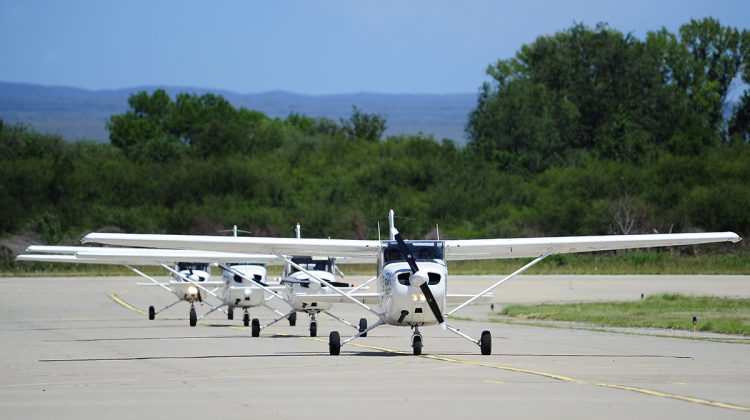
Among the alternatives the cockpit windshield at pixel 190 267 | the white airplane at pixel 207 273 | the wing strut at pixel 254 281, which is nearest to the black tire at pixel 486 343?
the wing strut at pixel 254 281

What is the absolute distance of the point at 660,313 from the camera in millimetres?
28281

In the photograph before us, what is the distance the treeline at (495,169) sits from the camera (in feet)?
229

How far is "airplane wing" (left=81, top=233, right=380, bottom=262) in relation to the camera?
18453 mm

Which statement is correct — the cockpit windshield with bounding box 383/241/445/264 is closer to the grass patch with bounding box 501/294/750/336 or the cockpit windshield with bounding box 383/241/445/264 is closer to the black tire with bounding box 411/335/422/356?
the black tire with bounding box 411/335/422/356

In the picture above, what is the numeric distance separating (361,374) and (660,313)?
1503 centimetres

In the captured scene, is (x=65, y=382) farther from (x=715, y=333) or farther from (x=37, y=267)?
(x=37, y=267)

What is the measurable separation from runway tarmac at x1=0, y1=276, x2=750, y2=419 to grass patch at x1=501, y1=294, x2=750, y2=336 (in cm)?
194

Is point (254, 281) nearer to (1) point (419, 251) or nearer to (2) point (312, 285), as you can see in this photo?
(2) point (312, 285)

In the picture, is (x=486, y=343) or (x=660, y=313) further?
(x=660, y=313)

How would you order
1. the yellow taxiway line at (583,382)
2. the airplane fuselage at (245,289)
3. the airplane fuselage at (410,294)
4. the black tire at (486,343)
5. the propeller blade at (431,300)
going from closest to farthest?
the yellow taxiway line at (583,382), the propeller blade at (431,300), the airplane fuselage at (410,294), the black tire at (486,343), the airplane fuselage at (245,289)

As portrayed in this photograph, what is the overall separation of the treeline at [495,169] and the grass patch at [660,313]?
3138 cm

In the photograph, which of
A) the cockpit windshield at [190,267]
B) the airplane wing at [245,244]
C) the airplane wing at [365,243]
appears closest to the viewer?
the airplane wing at [245,244]

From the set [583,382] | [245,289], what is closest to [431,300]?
[583,382]

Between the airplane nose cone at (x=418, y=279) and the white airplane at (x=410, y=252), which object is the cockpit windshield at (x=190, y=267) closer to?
the white airplane at (x=410, y=252)
